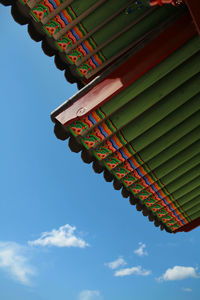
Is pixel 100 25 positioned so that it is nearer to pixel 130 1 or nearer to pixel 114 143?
pixel 130 1

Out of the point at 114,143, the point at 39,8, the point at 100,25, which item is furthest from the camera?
the point at 114,143

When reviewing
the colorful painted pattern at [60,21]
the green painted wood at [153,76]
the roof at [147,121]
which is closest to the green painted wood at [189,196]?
the roof at [147,121]

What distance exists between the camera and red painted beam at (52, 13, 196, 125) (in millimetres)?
3141

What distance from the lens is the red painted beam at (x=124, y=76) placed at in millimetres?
3141

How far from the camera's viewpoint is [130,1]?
309 cm

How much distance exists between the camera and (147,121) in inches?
145

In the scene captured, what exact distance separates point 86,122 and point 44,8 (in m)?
1.47

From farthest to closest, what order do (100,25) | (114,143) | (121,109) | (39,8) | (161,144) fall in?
(161,144)
(114,143)
(121,109)
(100,25)
(39,8)

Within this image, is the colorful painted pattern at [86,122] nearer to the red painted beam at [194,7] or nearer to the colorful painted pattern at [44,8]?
the colorful painted pattern at [44,8]

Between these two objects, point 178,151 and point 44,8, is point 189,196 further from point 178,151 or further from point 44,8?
point 44,8

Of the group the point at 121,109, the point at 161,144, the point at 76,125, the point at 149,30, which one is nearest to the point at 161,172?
the point at 161,144

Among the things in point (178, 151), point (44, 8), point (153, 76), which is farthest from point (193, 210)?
point (44, 8)

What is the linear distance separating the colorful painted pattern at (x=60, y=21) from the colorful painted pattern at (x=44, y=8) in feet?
0.35

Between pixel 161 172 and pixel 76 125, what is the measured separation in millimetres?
1823
